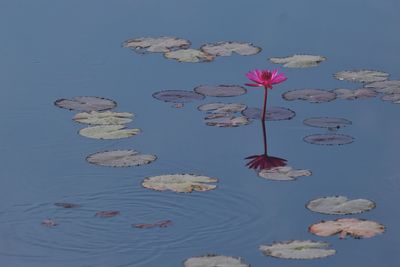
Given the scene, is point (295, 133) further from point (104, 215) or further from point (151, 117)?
point (104, 215)

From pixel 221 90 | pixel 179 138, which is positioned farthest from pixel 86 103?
pixel 221 90

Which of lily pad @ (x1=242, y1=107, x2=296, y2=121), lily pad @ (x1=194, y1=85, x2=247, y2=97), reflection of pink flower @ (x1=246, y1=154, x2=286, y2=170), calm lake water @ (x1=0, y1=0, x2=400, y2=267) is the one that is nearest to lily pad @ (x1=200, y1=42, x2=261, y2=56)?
calm lake water @ (x1=0, y1=0, x2=400, y2=267)

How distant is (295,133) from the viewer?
17.6ft

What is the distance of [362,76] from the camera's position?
609 cm

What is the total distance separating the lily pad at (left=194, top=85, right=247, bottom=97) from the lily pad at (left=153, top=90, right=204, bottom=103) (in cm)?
5

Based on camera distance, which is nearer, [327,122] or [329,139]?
[329,139]

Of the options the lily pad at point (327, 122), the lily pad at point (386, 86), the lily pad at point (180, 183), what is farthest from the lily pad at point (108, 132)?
the lily pad at point (386, 86)

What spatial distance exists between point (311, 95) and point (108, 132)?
3.91ft

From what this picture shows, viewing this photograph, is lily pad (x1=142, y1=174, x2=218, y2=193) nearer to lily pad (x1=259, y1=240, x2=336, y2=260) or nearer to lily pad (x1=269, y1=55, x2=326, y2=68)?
lily pad (x1=259, y1=240, x2=336, y2=260)

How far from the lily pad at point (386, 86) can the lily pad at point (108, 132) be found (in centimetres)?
144

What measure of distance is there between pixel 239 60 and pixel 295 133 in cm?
119

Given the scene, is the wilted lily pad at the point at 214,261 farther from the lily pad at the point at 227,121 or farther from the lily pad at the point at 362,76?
the lily pad at the point at 362,76

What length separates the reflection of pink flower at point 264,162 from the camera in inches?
195

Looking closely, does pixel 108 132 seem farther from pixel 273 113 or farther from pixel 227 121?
pixel 273 113
